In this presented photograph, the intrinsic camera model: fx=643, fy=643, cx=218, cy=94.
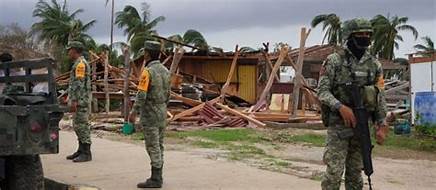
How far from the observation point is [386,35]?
51500 millimetres

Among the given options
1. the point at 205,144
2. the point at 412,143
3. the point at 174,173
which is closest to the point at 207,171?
the point at 174,173

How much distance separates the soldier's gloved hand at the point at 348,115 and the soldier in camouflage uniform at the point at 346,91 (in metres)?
0.03

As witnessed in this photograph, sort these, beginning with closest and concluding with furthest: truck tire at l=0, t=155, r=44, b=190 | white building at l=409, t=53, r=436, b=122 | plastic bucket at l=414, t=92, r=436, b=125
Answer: truck tire at l=0, t=155, r=44, b=190
plastic bucket at l=414, t=92, r=436, b=125
white building at l=409, t=53, r=436, b=122

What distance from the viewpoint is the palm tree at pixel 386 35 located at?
1986 inches

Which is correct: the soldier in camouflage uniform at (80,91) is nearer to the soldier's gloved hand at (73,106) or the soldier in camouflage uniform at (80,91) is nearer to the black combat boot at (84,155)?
the soldier's gloved hand at (73,106)

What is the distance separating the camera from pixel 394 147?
12.9 metres

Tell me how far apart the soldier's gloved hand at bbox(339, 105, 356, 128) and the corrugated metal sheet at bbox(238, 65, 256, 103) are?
22330 mm

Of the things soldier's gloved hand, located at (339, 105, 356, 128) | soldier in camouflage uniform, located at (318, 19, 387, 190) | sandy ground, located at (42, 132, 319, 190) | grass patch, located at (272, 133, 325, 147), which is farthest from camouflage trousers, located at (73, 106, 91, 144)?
grass patch, located at (272, 133, 325, 147)

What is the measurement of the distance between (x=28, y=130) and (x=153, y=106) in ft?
6.40

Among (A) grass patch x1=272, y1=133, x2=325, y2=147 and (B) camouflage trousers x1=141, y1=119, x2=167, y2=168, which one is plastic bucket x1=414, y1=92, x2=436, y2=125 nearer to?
(A) grass patch x1=272, y1=133, x2=325, y2=147

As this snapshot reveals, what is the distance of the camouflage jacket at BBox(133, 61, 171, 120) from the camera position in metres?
7.09

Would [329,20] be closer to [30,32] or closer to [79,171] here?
[30,32]

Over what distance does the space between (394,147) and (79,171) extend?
6953mm

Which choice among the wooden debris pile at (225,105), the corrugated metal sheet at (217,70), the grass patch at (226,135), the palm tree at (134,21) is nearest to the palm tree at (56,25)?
the palm tree at (134,21)
